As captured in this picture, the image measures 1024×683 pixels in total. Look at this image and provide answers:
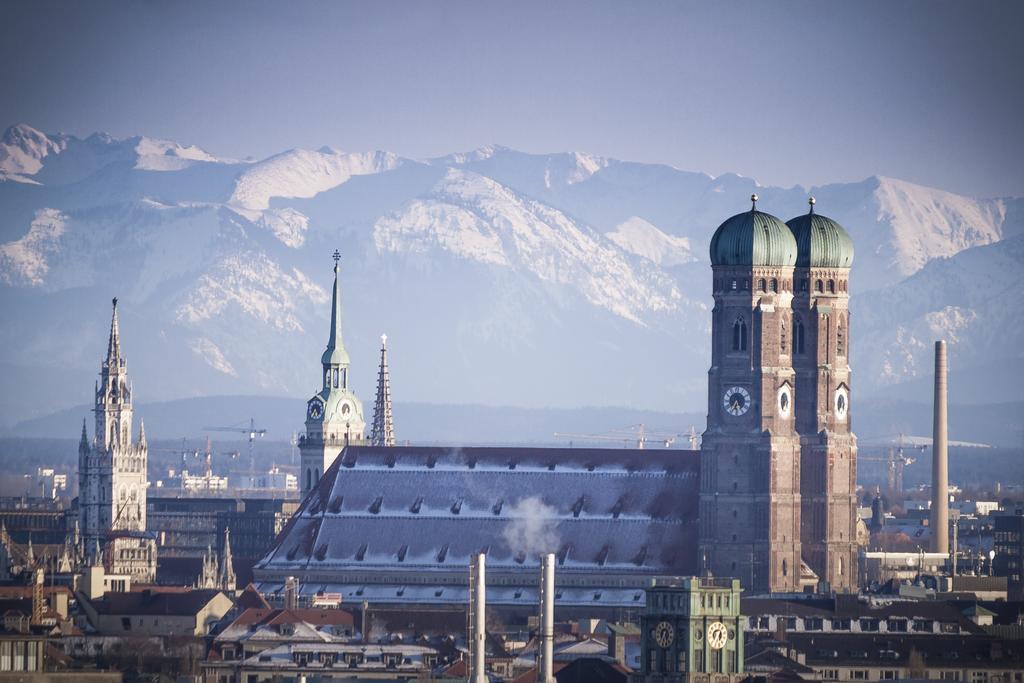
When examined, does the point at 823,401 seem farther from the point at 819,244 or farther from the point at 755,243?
the point at 755,243

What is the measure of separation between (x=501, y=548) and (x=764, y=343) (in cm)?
1759

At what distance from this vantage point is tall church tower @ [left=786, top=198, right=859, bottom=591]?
614 ft

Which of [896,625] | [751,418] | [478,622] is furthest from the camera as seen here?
[751,418]

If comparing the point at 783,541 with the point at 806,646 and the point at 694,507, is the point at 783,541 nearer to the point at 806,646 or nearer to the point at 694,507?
the point at 694,507

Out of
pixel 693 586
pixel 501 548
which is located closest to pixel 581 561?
pixel 501 548

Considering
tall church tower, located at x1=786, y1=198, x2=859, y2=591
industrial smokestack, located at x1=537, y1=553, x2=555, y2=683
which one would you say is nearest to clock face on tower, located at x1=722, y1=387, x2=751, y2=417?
tall church tower, located at x1=786, y1=198, x2=859, y2=591

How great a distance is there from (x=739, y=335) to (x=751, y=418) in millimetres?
4137

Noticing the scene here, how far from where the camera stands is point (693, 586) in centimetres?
11506

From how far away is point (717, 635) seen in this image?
114688mm

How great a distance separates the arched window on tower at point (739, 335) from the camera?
7269 inches

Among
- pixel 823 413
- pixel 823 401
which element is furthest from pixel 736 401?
pixel 823 413

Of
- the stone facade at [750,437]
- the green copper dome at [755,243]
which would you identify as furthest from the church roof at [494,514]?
the green copper dome at [755,243]

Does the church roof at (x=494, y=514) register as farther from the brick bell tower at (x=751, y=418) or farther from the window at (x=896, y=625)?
the window at (x=896, y=625)

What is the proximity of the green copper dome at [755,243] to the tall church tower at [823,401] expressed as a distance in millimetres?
2254
